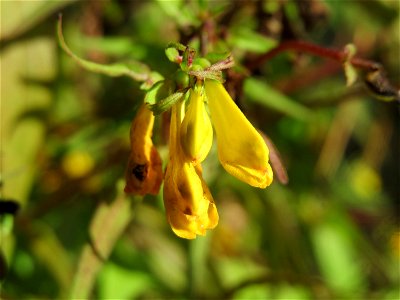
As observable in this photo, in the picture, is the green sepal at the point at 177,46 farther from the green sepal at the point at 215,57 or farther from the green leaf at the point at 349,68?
the green leaf at the point at 349,68

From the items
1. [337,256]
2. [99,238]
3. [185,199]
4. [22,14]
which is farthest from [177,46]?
[337,256]

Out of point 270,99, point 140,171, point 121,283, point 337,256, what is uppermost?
point 140,171

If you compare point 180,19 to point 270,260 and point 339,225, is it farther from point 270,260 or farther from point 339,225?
Result: point 339,225

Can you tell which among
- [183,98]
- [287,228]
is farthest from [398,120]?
[183,98]

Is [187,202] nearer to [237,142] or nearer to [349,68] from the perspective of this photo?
[237,142]

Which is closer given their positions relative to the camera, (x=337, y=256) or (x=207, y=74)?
(x=207, y=74)

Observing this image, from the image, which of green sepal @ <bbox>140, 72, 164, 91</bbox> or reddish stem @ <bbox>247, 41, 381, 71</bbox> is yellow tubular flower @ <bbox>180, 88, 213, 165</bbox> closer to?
green sepal @ <bbox>140, 72, 164, 91</bbox>

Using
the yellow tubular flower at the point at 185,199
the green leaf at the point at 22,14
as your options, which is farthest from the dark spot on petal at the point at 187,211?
the green leaf at the point at 22,14
